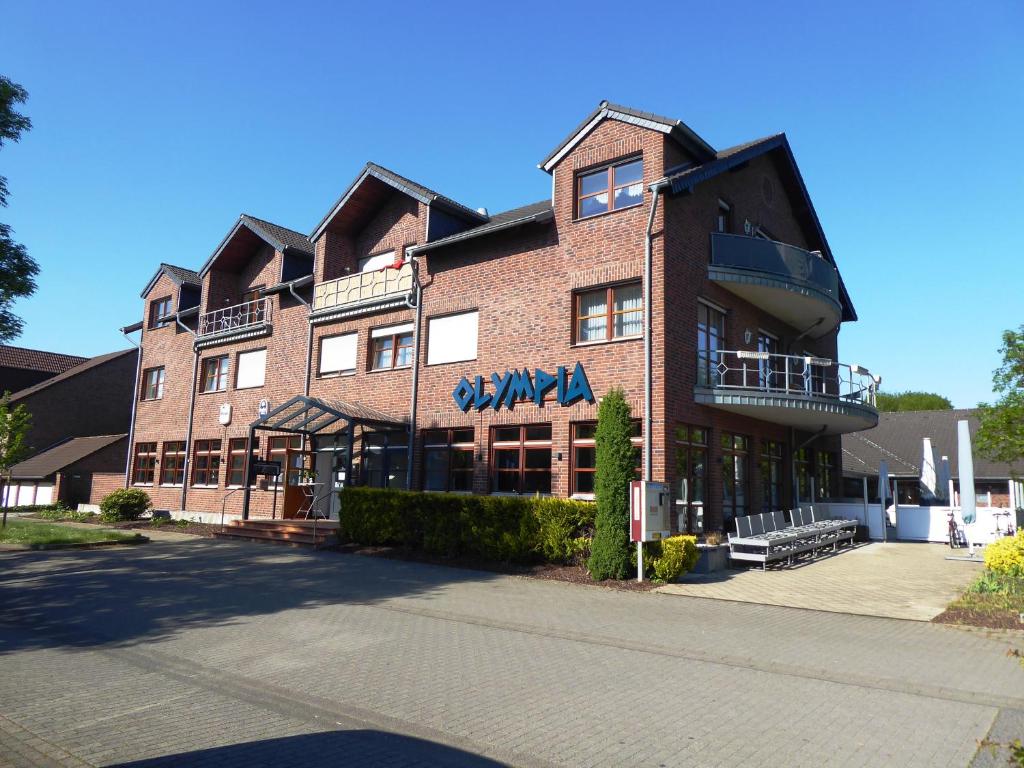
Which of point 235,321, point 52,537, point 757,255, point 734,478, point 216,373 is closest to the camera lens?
point 757,255

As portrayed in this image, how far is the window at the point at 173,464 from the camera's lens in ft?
86.0

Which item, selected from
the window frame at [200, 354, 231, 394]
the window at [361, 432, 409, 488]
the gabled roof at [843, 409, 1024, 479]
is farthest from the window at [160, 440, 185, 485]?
the gabled roof at [843, 409, 1024, 479]

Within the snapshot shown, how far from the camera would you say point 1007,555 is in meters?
10.4

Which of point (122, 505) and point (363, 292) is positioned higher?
point (363, 292)

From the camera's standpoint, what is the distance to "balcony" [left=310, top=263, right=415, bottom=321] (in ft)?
65.0

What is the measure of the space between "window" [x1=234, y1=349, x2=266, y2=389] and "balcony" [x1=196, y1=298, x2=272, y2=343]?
69 cm

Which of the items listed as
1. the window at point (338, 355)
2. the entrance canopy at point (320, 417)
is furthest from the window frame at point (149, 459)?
the window at point (338, 355)

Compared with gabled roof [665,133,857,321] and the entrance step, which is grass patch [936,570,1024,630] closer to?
gabled roof [665,133,857,321]

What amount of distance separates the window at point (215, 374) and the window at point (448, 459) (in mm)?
10434

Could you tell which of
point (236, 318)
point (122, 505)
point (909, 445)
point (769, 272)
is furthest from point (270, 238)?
point (909, 445)

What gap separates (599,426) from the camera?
1292cm

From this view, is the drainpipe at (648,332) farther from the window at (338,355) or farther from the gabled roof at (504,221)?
the window at (338,355)

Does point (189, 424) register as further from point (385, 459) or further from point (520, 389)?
point (520, 389)

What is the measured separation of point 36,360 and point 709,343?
4201 centimetres
